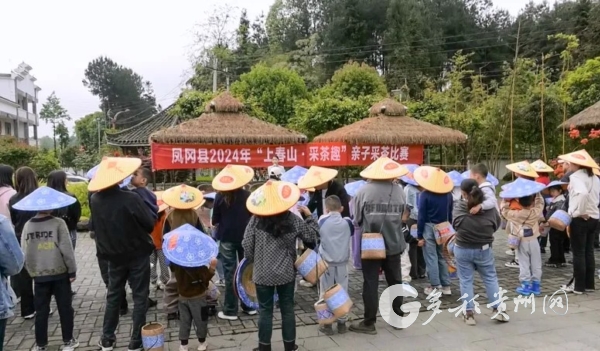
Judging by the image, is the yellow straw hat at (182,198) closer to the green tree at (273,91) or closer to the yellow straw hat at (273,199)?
the yellow straw hat at (273,199)

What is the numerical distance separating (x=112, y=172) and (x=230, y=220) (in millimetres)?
1329

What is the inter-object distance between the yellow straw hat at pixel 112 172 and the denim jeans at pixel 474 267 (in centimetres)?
336

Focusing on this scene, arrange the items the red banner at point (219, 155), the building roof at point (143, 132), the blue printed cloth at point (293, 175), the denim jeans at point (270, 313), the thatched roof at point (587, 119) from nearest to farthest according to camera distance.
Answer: the denim jeans at point (270, 313)
the blue printed cloth at point (293, 175)
the red banner at point (219, 155)
the thatched roof at point (587, 119)
the building roof at point (143, 132)

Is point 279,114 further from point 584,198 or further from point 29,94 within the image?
point 29,94

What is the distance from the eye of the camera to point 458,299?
5621 mm

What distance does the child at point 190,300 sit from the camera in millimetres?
4160

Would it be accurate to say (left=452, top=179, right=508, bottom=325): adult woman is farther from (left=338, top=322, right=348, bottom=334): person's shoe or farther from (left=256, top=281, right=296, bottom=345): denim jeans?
(left=256, top=281, right=296, bottom=345): denim jeans

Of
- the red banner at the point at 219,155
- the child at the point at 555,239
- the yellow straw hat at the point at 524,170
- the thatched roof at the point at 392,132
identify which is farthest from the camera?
the thatched roof at the point at 392,132

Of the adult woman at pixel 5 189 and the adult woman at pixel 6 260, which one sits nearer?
the adult woman at pixel 6 260

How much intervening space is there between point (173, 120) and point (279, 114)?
17.6 feet

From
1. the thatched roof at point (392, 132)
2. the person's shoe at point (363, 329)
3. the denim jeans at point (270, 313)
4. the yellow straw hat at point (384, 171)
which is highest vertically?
the thatched roof at point (392, 132)

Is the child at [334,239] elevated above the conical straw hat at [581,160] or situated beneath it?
situated beneath

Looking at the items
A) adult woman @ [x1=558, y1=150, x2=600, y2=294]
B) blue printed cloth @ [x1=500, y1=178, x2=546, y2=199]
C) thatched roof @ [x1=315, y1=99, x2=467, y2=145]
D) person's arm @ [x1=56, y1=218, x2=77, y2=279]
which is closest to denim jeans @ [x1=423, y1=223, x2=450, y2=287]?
blue printed cloth @ [x1=500, y1=178, x2=546, y2=199]

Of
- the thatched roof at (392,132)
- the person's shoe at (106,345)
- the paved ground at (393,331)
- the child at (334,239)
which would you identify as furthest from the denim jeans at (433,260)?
the thatched roof at (392,132)
